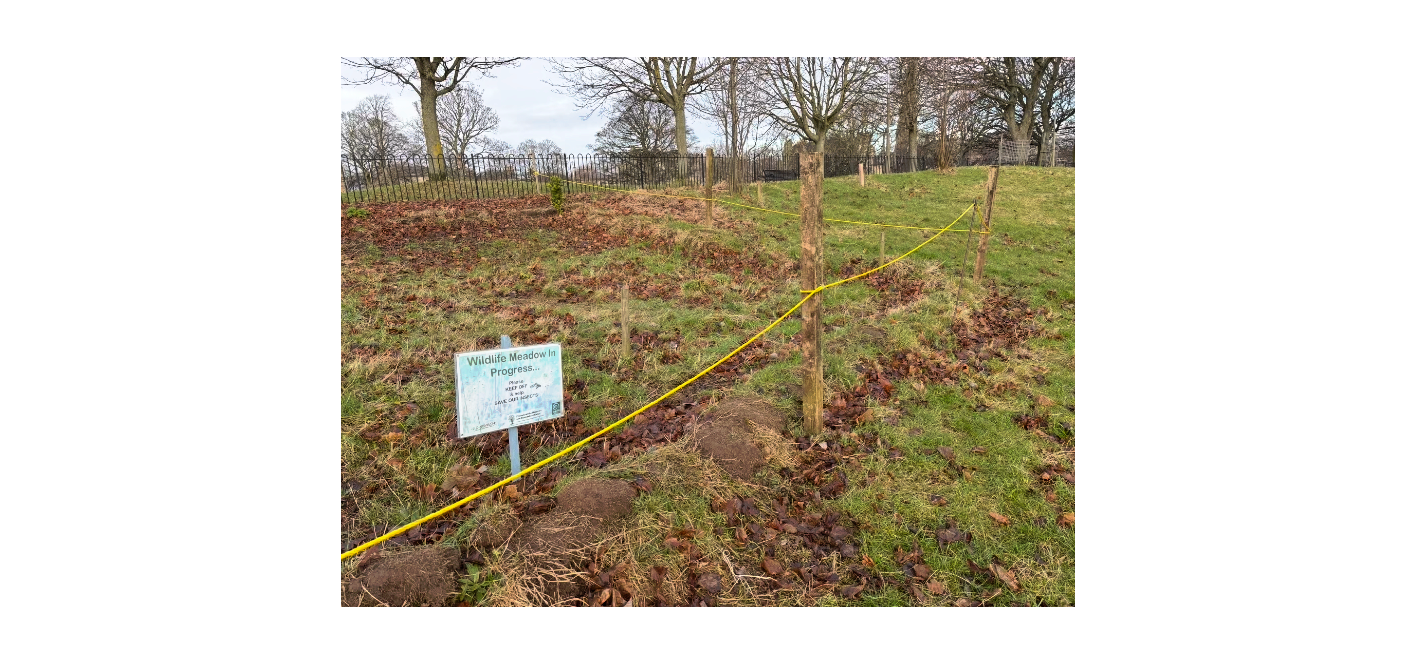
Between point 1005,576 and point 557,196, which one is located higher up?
point 557,196

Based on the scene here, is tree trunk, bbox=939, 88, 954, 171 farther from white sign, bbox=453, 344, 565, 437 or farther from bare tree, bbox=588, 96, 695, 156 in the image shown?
white sign, bbox=453, 344, 565, 437

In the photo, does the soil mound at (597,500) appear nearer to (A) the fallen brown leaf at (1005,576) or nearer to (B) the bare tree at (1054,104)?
(A) the fallen brown leaf at (1005,576)

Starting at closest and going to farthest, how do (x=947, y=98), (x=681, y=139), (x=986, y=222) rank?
(x=986, y=222)
(x=947, y=98)
(x=681, y=139)

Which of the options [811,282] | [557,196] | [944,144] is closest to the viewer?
[811,282]

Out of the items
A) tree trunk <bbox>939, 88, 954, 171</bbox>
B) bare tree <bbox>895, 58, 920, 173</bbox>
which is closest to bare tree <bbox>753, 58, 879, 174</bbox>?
bare tree <bbox>895, 58, 920, 173</bbox>

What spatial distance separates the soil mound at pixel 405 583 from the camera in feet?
8.01

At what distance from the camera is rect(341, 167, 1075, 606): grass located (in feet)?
9.55

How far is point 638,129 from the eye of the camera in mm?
17984

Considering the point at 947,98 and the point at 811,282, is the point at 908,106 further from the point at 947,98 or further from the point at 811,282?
the point at 811,282

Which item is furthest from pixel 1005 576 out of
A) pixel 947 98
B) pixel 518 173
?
pixel 947 98

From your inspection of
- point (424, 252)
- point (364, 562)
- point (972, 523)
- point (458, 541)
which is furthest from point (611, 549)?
point (424, 252)

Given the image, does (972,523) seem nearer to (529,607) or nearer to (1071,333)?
(529,607)

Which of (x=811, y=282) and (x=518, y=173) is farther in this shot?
(x=518, y=173)

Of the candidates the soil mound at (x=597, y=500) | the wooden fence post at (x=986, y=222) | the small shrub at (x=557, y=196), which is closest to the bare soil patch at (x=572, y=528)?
the soil mound at (x=597, y=500)
